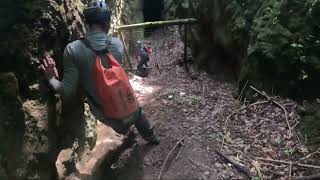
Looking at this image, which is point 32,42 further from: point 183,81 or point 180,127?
point 183,81

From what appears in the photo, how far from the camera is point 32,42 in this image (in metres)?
3.66

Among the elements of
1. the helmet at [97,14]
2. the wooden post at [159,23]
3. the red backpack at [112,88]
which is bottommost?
the wooden post at [159,23]

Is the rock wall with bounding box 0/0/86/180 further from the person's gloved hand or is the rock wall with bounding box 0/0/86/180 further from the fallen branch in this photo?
the fallen branch

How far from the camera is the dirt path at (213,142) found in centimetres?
461

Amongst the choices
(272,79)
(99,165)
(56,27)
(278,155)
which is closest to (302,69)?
(272,79)

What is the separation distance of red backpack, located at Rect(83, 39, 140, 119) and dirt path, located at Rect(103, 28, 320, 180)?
0.87 meters

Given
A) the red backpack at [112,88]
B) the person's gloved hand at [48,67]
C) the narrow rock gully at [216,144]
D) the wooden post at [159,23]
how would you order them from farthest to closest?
the wooden post at [159,23], the narrow rock gully at [216,144], the red backpack at [112,88], the person's gloved hand at [48,67]

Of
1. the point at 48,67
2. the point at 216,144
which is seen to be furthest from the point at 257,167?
the point at 48,67

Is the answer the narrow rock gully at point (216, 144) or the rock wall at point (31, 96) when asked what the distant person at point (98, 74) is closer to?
the rock wall at point (31, 96)

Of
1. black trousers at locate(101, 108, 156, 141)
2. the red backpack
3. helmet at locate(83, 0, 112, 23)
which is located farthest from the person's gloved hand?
black trousers at locate(101, 108, 156, 141)

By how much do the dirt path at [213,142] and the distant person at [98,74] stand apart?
776 mm

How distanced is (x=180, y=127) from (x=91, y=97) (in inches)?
66.4

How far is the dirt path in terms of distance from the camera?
4605 mm

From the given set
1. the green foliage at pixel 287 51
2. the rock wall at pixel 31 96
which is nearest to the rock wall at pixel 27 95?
the rock wall at pixel 31 96
